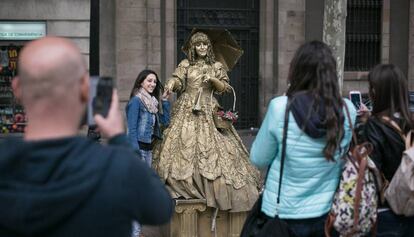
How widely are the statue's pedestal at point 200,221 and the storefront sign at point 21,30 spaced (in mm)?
8129

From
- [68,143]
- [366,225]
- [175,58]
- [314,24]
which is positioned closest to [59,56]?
[68,143]

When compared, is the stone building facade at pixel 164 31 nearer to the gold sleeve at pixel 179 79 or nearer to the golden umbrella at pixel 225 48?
the golden umbrella at pixel 225 48

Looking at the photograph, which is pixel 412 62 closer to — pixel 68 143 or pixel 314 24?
pixel 314 24

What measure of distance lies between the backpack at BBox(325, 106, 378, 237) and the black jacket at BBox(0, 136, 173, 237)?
166 centimetres

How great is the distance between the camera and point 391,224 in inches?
144

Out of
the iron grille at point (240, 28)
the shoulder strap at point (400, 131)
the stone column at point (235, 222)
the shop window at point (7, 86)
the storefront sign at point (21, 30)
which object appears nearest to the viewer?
the shoulder strap at point (400, 131)

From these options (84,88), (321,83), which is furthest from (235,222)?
(84,88)

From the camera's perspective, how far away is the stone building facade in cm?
1357

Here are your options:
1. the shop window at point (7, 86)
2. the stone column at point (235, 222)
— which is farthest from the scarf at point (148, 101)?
the shop window at point (7, 86)

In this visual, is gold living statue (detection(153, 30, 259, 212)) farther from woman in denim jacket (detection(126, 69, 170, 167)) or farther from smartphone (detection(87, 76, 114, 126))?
smartphone (detection(87, 76, 114, 126))

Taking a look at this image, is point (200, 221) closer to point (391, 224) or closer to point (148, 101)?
point (148, 101)

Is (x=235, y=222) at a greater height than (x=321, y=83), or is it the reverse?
(x=321, y=83)

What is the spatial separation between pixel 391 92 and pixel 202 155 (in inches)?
117

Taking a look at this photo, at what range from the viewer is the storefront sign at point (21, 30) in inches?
527
